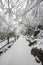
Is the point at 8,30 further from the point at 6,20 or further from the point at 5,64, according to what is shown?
the point at 5,64

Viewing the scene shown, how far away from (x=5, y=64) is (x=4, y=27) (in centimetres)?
1585

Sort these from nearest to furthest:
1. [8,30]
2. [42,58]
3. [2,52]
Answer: [42,58]
[2,52]
[8,30]

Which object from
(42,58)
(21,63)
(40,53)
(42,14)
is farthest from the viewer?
(42,14)

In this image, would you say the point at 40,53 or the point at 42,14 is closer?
the point at 40,53

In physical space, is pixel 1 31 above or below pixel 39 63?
below

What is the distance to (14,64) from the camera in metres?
6.83

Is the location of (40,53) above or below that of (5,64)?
above

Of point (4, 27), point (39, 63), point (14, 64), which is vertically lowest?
point (4, 27)

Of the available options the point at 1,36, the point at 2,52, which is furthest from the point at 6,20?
the point at 2,52

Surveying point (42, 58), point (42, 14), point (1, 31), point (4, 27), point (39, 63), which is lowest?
point (1, 31)

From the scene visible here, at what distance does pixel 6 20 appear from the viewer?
76.2 feet

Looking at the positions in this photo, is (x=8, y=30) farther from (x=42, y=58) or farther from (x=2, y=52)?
(x=42, y=58)

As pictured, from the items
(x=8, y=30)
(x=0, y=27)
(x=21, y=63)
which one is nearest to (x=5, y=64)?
(x=21, y=63)

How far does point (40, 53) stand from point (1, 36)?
21159 millimetres
